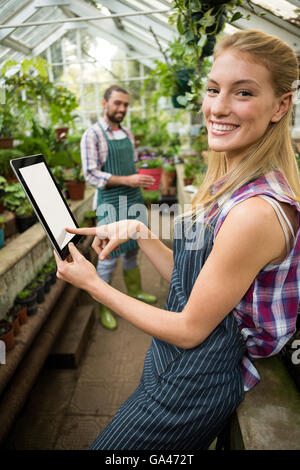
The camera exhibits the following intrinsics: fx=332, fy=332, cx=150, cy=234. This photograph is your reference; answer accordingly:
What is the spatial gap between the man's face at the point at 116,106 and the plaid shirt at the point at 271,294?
2106 millimetres

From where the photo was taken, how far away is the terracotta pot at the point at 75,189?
4.04m

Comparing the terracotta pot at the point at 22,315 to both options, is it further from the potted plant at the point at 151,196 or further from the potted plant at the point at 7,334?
the potted plant at the point at 151,196

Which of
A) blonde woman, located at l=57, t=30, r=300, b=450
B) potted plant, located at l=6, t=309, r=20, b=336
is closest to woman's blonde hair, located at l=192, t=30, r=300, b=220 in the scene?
blonde woman, located at l=57, t=30, r=300, b=450

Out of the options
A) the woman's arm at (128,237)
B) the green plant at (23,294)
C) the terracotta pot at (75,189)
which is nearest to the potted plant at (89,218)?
the terracotta pot at (75,189)

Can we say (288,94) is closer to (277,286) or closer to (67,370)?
(277,286)

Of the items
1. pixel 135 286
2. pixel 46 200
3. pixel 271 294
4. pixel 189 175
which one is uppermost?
pixel 46 200

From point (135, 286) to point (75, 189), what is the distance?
1.54 meters

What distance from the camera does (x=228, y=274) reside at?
0.79 metres

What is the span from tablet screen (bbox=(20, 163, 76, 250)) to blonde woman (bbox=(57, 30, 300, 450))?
0.05m

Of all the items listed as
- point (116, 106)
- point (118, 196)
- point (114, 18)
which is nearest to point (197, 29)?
point (116, 106)

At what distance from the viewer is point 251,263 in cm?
79

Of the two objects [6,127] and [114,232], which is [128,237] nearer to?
[114,232]
